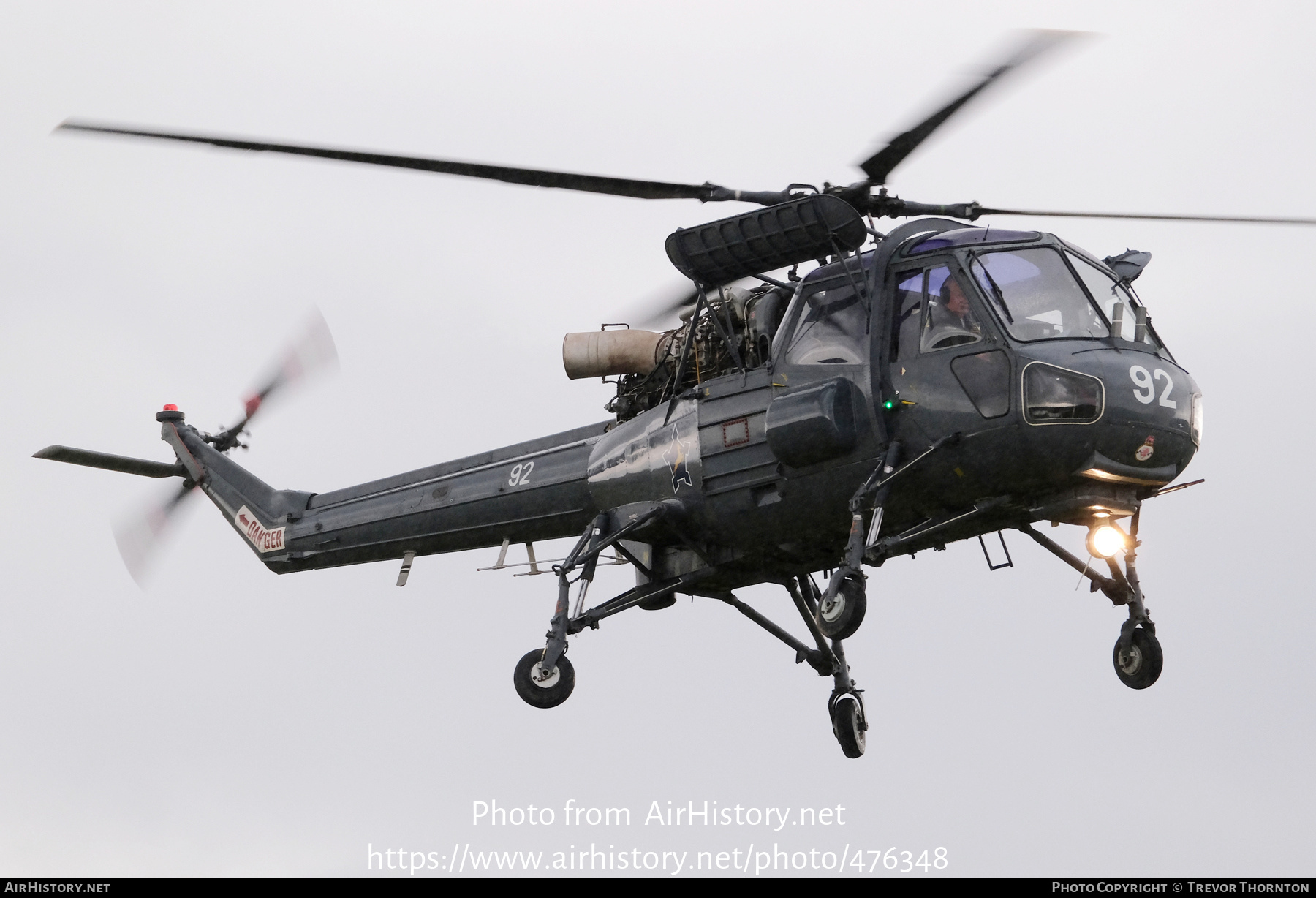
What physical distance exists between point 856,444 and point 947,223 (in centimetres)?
262

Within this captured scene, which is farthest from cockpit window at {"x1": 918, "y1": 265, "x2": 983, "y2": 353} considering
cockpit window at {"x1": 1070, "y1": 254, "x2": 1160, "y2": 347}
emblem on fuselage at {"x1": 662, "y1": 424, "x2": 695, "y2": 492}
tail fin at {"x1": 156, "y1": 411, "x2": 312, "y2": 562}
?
tail fin at {"x1": 156, "y1": 411, "x2": 312, "y2": 562}

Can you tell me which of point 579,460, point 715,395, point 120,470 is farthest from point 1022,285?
point 120,470

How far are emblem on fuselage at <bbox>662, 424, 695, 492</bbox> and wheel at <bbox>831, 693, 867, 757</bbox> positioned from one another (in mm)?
3324

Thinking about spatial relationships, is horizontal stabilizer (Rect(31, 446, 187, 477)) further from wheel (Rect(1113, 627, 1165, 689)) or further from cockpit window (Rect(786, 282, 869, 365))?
wheel (Rect(1113, 627, 1165, 689))

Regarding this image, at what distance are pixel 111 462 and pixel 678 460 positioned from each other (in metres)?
9.86

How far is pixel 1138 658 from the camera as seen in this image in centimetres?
1691

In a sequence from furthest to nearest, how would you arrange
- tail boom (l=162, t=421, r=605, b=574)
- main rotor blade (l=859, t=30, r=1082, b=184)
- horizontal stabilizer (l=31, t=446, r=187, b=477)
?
horizontal stabilizer (l=31, t=446, r=187, b=477) < tail boom (l=162, t=421, r=605, b=574) < main rotor blade (l=859, t=30, r=1082, b=184)

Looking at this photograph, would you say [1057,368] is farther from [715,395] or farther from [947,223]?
[715,395]

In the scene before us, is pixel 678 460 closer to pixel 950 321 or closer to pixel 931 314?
pixel 931 314

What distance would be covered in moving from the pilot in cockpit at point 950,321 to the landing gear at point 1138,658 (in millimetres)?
3387

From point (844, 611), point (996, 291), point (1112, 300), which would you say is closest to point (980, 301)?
point (996, 291)

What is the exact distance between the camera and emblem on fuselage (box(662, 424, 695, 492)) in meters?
18.6

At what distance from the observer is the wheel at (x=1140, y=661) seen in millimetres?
16844

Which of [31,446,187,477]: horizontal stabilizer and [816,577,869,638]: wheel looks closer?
[816,577,869,638]: wheel
